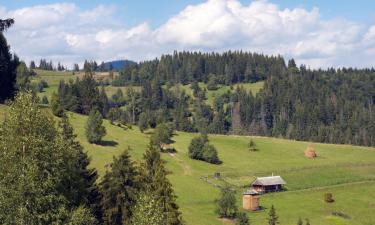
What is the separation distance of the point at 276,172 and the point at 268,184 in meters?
15.0

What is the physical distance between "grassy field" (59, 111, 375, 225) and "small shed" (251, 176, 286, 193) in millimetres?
2292

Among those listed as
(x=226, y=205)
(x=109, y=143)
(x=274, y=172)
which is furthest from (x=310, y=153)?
(x=226, y=205)

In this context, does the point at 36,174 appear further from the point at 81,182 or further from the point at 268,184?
the point at 268,184

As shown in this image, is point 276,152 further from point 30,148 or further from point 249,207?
point 30,148

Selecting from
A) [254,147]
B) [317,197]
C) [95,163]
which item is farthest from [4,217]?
[254,147]

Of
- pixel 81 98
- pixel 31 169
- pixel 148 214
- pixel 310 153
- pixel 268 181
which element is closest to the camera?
pixel 31 169

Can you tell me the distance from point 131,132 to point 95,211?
82.0 metres

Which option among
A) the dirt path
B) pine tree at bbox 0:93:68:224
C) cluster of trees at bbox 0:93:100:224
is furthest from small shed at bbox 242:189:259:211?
pine tree at bbox 0:93:68:224

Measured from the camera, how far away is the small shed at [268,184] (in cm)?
10450

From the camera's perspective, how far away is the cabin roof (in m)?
105

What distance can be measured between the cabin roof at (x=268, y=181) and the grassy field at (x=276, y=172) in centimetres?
263

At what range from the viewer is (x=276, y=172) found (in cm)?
11938

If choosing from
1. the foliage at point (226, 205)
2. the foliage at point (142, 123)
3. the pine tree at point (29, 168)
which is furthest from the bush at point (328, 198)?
the pine tree at point (29, 168)

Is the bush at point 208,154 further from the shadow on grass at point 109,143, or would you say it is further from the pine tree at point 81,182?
the pine tree at point 81,182
